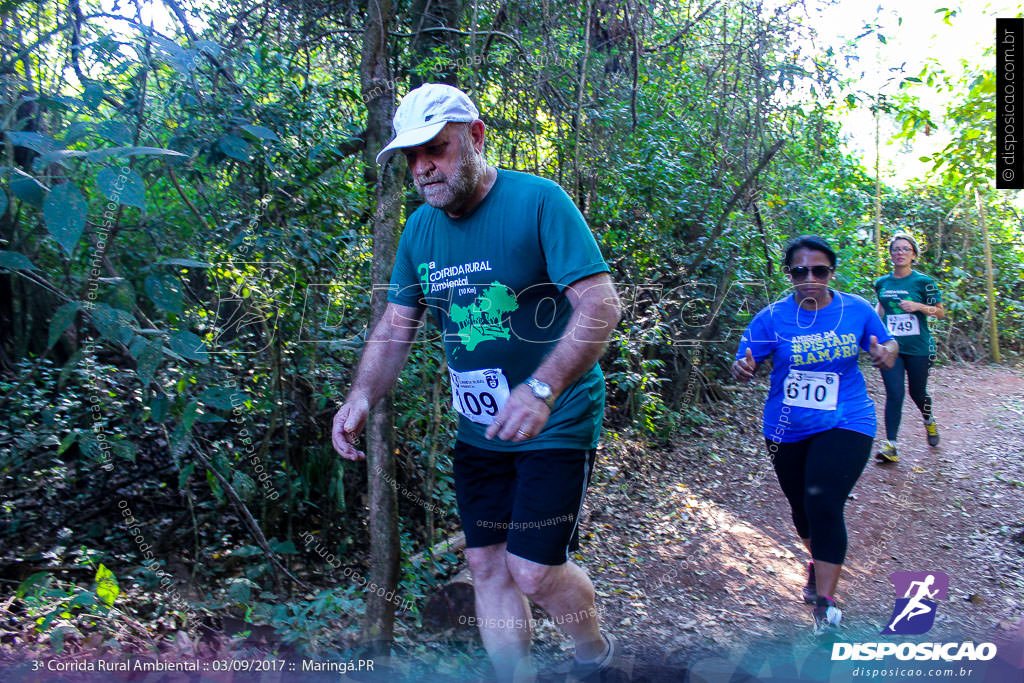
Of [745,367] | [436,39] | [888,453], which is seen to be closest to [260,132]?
[436,39]

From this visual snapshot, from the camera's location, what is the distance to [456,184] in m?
2.82

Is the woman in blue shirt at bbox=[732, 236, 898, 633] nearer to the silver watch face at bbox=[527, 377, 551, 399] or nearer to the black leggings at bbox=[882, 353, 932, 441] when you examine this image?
the silver watch face at bbox=[527, 377, 551, 399]

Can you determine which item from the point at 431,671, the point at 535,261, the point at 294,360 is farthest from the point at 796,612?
the point at 294,360

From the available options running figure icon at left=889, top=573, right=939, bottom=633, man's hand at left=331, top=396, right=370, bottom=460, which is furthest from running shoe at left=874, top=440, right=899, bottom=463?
man's hand at left=331, top=396, right=370, bottom=460

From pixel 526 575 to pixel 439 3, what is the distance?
4.69m

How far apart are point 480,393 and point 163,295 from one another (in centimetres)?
146

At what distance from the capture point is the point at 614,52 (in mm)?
7156

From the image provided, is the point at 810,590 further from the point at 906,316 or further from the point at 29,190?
the point at 29,190

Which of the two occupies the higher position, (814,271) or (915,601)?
(814,271)

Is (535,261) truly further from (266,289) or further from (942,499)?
(942,499)

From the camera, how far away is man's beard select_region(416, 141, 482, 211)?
281 centimetres

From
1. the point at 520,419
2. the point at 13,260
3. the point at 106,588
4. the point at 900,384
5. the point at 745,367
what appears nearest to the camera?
the point at 520,419

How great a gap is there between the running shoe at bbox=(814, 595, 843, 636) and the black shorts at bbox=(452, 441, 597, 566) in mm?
1783

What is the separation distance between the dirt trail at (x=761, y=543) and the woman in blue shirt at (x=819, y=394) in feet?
1.80
